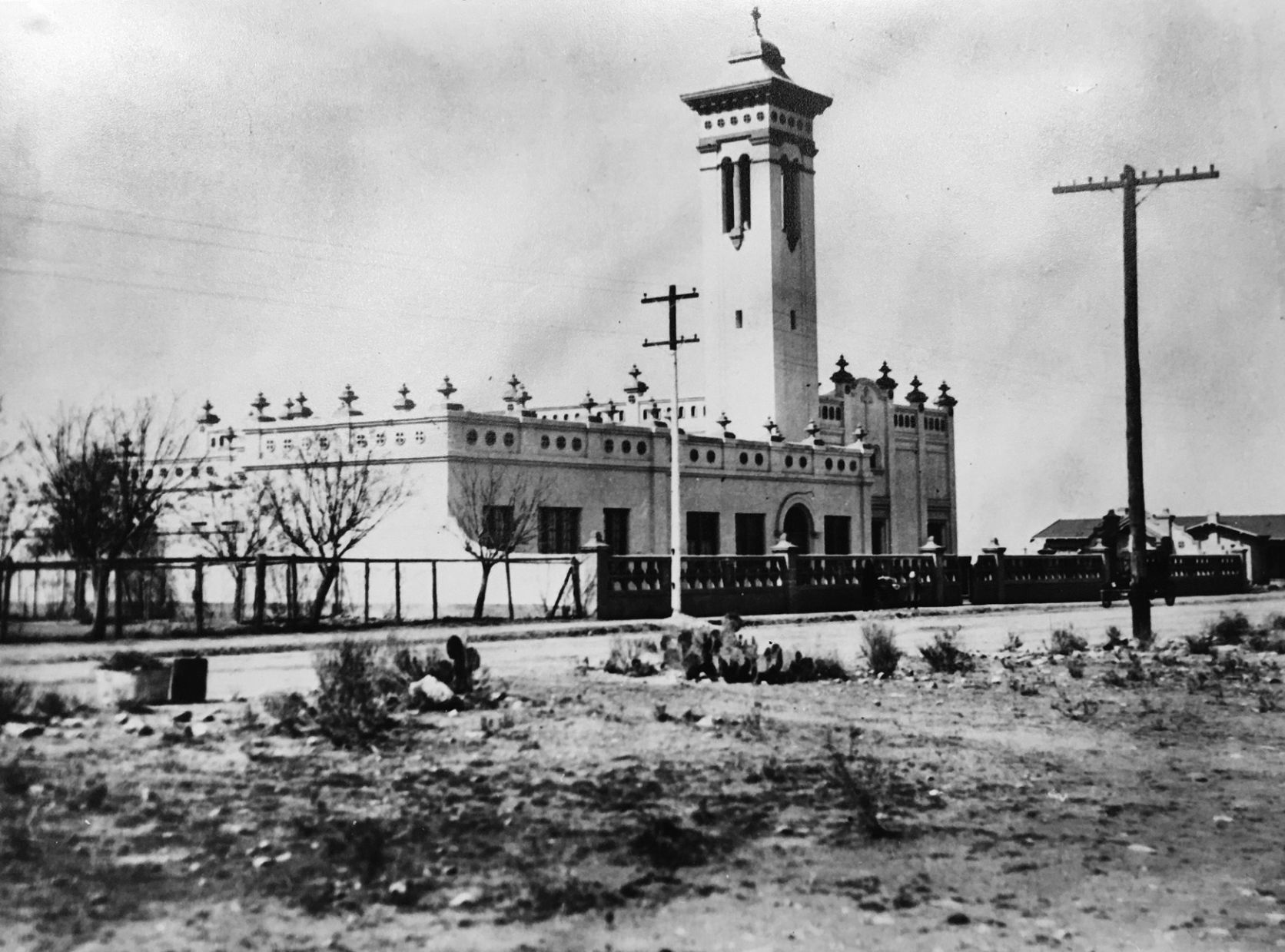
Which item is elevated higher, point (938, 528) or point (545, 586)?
point (938, 528)

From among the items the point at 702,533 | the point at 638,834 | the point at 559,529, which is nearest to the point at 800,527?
the point at 702,533

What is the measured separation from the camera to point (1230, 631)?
1945cm

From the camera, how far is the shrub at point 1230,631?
1930 cm

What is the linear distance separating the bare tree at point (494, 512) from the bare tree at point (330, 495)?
4.92 ft

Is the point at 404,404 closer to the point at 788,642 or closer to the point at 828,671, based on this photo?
the point at 788,642

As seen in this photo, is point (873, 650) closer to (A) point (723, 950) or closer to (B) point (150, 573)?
(A) point (723, 950)

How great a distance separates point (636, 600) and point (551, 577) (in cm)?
188

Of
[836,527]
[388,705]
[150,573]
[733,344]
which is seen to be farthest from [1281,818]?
[733,344]

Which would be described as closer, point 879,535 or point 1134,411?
point 1134,411

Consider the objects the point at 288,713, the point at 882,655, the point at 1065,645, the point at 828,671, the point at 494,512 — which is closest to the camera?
the point at 288,713

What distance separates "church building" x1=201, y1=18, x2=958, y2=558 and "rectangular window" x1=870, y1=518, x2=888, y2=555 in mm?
60

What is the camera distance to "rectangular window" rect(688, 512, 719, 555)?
36.9m

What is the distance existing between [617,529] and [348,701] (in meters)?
25.2

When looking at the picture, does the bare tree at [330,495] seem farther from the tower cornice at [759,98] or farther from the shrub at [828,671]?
the tower cornice at [759,98]
